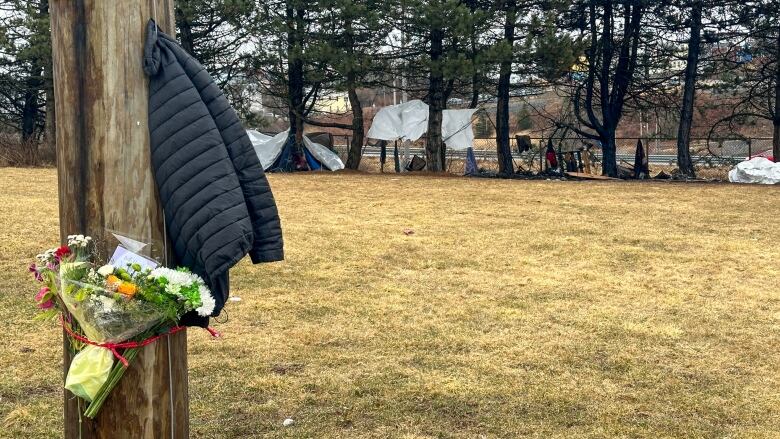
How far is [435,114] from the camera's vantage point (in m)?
21.3

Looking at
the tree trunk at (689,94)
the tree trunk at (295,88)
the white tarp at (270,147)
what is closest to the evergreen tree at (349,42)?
the tree trunk at (295,88)

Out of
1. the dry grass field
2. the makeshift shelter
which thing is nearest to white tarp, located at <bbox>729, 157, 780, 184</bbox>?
the makeshift shelter

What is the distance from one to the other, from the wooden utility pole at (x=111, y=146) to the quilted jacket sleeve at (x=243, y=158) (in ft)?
0.58

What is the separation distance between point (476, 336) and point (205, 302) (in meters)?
3.14

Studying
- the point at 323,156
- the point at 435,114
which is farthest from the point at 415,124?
the point at 323,156

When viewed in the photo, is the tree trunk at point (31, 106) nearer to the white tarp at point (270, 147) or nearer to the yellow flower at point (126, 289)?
the white tarp at point (270, 147)

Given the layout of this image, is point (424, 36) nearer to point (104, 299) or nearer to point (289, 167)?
point (289, 167)

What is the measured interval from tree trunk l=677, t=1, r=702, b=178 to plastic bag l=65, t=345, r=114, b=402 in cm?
1903

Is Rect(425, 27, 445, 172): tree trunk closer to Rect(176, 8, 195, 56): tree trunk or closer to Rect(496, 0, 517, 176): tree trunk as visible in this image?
Rect(496, 0, 517, 176): tree trunk

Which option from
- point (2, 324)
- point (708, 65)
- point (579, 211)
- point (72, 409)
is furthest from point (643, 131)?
point (72, 409)

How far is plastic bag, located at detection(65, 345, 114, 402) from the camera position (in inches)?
95.7

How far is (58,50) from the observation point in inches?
96.6

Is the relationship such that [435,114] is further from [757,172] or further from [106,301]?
[106,301]

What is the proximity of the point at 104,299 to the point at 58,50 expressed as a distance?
75 cm
